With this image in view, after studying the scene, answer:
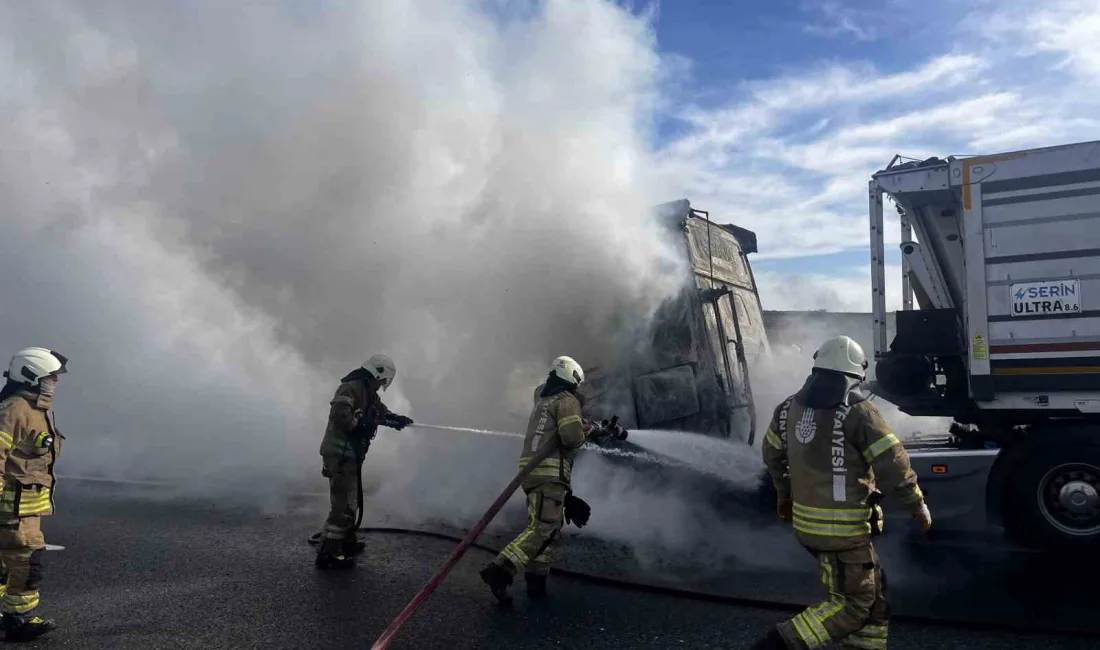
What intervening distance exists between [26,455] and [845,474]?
4.11 m

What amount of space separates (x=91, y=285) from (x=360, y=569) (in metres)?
7.71

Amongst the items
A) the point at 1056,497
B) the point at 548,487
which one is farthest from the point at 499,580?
the point at 1056,497

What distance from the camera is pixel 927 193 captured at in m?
5.54

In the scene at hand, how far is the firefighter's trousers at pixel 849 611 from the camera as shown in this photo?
2998 mm

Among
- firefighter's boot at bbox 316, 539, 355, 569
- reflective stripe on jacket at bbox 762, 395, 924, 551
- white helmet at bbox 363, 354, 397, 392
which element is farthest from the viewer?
white helmet at bbox 363, 354, 397, 392

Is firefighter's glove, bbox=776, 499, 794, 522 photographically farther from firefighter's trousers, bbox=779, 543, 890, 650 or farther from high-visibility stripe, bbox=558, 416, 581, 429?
high-visibility stripe, bbox=558, 416, 581, 429

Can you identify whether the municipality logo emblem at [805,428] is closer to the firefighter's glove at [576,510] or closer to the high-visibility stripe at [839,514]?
the high-visibility stripe at [839,514]

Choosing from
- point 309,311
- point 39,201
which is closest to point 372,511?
point 309,311

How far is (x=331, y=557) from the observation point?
5250mm

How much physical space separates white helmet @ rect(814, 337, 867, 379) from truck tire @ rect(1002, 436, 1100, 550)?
2.59 metres

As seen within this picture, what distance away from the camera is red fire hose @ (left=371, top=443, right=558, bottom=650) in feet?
11.8

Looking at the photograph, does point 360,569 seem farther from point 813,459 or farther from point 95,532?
point 813,459

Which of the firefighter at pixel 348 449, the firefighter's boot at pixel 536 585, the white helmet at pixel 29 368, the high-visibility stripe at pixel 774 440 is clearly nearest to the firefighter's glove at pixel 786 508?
the high-visibility stripe at pixel 774 440

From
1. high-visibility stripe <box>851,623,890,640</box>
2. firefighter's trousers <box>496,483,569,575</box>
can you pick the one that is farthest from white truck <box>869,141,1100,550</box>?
firefighter's trousers <box>496,483,569,575</box>
